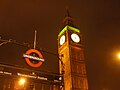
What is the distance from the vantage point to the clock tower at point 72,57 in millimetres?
39672

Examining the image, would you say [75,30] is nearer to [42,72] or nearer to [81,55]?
[81,55]

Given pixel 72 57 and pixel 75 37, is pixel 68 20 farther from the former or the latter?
pixel 72 57

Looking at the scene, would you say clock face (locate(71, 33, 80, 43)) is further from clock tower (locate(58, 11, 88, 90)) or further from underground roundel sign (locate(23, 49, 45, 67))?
underground roundel sign (locate(23, 49, 45, 67))

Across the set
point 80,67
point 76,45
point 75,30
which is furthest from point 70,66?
point 75,30

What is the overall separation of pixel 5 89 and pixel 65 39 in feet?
58.6

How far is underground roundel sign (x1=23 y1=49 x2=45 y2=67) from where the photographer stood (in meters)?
15.5

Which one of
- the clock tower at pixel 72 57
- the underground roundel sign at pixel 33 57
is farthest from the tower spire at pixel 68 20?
the underground roundel sign at pixel 33 57

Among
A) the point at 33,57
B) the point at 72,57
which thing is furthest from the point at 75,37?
the point at 33,57

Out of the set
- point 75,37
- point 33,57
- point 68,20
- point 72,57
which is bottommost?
point 33,57

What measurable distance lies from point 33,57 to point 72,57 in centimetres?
2768

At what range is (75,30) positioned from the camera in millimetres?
47094

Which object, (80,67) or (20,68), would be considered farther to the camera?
(80,67)

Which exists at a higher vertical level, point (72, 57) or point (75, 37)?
point (75, 37)

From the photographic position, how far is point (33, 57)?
1570 cm
